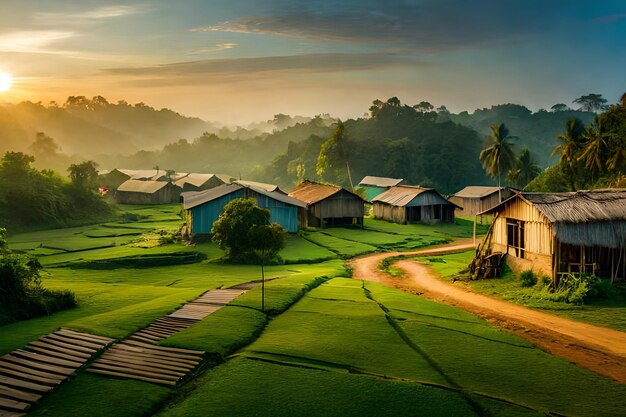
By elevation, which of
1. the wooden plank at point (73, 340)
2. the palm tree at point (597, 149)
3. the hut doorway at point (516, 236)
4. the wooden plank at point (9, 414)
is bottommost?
the wooden plank at point (9, 414)

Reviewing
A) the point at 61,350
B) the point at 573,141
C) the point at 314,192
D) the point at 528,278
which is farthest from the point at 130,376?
the point at 573,141

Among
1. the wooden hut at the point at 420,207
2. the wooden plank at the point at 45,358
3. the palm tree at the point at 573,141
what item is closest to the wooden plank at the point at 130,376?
the wooden plank at the point at 45,358

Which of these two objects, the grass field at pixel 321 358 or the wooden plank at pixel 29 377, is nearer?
the grass field at pixel 321 358

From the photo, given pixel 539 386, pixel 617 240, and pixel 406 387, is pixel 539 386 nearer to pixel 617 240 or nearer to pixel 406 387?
pixel 406 387

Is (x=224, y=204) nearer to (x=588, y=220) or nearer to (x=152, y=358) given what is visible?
(x=588, y=220)

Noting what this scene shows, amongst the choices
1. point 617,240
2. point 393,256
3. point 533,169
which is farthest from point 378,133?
point 617,240

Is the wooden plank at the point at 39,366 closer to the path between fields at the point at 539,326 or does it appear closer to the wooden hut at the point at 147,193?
the path between fields at the point at 539,326
